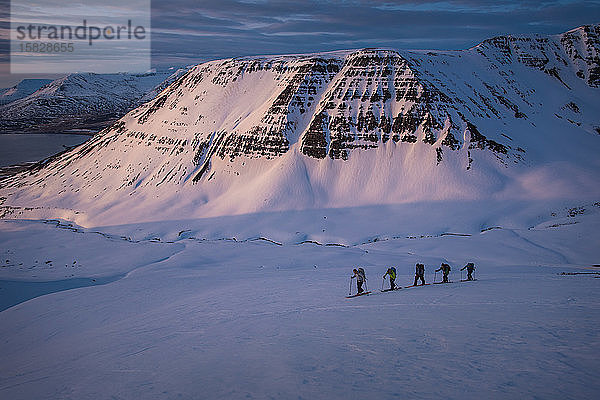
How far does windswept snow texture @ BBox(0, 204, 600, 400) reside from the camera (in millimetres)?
8320

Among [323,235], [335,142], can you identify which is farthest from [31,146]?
[323,235]

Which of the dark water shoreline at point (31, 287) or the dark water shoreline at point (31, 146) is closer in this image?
the dark water shoreline at point (31, 287)

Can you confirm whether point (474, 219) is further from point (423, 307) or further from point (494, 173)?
point (423, 307)

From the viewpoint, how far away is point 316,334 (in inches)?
456

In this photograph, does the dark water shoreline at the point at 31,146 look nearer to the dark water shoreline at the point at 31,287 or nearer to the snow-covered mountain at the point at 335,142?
the snow-covered mountain at the point at 335,142

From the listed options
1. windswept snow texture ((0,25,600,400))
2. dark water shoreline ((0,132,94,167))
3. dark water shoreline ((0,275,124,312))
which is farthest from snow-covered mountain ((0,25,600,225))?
dark water shoreline ((0,132,94,167))

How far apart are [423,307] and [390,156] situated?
39144 mm

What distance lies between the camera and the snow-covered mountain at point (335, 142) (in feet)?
158

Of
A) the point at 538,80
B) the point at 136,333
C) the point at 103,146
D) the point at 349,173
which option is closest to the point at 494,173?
the point at 349,173

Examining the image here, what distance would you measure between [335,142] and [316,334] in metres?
43.3

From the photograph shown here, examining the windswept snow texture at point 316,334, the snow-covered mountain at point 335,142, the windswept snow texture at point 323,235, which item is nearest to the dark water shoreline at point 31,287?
the windswept snow texture at point 323,235

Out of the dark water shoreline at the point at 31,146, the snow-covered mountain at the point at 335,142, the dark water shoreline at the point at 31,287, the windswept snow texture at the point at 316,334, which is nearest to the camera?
the windswept snow texture at the point at 316,334

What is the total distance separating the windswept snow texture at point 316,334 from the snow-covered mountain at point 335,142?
20.9 m

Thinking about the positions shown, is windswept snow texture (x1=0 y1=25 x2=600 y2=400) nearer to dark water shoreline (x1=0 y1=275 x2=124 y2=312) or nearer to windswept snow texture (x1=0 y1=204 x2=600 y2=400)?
windswept snow texture (x1=0 y1=204 x2=600 y2=400)
